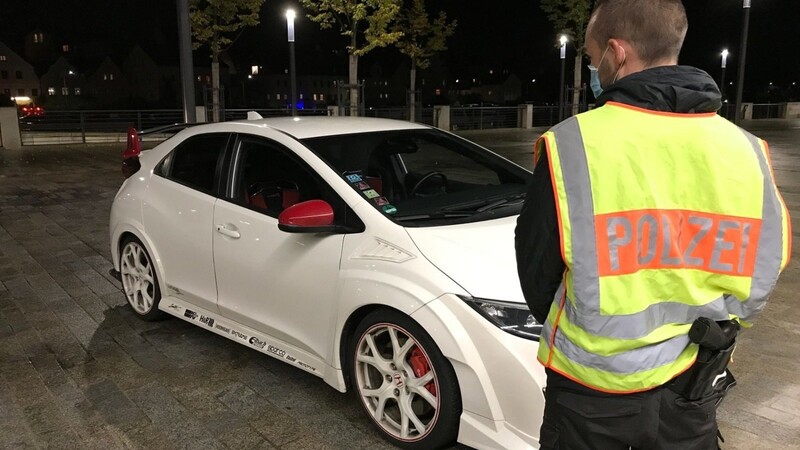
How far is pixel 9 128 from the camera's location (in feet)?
60.7

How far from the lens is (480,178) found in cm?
408

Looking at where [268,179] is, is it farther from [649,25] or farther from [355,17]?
[355,17]

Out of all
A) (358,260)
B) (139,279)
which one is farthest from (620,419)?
(139,279)

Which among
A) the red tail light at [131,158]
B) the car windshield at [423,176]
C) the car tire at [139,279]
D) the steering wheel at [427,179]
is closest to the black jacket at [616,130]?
the car windshield at [423,176]

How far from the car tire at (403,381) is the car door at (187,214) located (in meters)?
1.33

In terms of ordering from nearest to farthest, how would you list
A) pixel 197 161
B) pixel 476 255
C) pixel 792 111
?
1. pixel 476 255
2. pixel 197 161
3. pixel 792 111

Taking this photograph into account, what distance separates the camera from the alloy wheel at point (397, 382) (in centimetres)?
305

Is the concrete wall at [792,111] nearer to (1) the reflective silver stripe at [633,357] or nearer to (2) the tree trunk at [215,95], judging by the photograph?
(2) the tree trunk at [215,95]

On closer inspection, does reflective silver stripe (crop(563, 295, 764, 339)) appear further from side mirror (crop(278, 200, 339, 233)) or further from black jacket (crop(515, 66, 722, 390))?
side mirror (crop(278, 200, 339, 233))

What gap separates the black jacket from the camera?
5.08 feet

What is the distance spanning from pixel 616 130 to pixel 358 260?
6.36ft

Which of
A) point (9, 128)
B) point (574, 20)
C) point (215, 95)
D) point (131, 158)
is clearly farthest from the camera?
point (574, 20)

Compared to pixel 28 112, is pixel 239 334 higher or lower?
A: lower

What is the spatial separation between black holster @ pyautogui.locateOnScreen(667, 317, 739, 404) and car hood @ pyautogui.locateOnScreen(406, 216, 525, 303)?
45.3 inches
